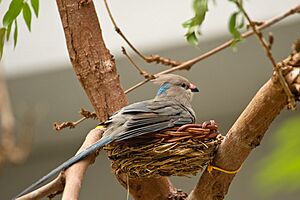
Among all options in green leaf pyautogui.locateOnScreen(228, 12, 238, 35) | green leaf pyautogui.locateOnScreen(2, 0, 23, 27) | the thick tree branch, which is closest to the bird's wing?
the thick tree branch

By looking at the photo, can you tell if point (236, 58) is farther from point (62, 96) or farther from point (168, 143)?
point (168, 143)

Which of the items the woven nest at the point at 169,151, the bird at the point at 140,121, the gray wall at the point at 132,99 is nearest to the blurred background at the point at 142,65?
the gray wall at the point at 132,99

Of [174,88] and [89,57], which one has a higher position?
[89,57]

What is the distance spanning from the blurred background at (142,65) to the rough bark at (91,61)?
1.24 metres

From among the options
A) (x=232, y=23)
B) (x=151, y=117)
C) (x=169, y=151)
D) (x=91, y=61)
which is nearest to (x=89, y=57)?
(x=91, y=61)

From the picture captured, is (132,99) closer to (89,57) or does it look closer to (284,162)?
(89,57)

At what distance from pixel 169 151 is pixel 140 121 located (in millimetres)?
91

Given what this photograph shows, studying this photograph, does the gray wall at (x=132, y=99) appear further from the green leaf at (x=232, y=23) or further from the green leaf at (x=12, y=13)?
the green leaf at (x=232, y=23)

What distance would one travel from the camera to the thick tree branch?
0.87m

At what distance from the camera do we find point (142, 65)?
274 cm

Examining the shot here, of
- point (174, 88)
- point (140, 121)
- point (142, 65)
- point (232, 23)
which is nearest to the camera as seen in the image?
point (232, 23)

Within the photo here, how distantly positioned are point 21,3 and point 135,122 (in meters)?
0.30

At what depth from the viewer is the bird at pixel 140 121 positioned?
111 centimetres

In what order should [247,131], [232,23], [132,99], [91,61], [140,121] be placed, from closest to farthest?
[232,23], [247,131], [140,121], [91,61], [132,99]
